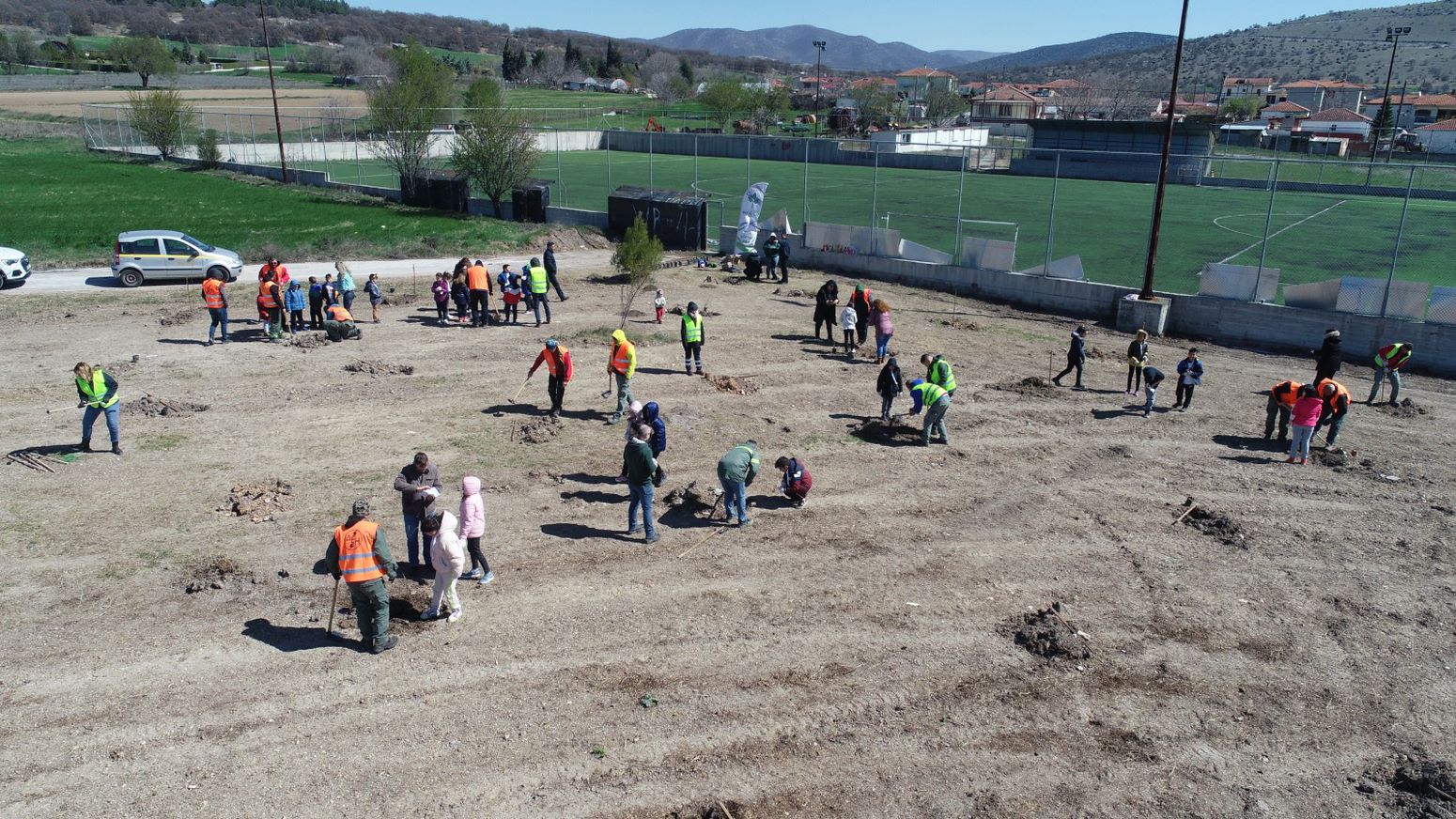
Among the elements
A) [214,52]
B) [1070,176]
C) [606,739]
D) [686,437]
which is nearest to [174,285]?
[686,437]

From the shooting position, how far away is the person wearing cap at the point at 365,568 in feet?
29.5

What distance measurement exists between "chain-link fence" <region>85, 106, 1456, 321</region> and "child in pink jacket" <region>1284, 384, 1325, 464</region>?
8.14 metres

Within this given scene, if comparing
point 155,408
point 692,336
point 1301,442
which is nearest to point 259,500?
point 155,408

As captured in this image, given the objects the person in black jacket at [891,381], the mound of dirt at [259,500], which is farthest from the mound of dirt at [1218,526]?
the mound of dirt at [259,500]

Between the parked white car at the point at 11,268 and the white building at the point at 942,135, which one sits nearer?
the parked white car at the point at 11,268

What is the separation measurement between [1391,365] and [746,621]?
14115 mm

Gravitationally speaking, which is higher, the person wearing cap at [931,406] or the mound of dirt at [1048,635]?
the person wearing cap at [931,406]

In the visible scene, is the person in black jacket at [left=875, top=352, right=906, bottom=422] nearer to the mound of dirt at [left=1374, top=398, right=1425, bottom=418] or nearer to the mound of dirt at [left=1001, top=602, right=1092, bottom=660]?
the mound of dirt at [left=1001, top=602, right=1092, bottom=660]

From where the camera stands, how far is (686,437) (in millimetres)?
15406

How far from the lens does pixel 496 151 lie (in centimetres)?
3784

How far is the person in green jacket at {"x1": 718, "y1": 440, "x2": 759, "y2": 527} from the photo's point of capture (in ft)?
38.9

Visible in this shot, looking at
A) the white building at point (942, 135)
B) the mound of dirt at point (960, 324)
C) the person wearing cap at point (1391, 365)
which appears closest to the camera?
the person wearing cap at point (1391, 365)

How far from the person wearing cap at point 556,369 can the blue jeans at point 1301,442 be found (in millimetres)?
11395

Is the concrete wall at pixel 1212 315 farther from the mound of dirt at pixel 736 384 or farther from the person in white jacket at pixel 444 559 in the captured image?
the person in white jacket at pixel 444 559
